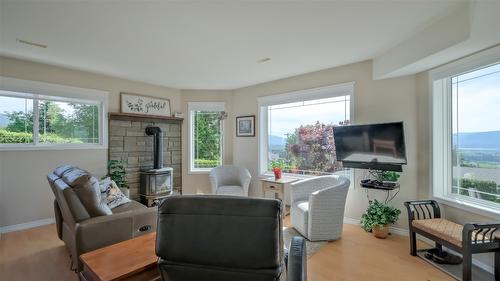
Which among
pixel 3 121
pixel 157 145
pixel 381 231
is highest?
pixel 3 121

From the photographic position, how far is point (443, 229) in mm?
2379

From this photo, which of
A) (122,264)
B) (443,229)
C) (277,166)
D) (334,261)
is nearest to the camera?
(122,264)

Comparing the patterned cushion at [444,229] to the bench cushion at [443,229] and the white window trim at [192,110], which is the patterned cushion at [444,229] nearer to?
the bench cushion at [443,229]

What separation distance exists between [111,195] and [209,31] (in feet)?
7.64

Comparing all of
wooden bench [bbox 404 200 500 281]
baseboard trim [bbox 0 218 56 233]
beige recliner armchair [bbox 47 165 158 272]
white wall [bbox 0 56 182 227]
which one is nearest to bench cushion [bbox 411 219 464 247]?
wooden bench [bbox 404 200 500 281]

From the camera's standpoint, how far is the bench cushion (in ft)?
7.18

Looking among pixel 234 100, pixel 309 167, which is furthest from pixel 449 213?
pixel 234 100

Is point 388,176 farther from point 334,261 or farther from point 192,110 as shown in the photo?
point 192,110

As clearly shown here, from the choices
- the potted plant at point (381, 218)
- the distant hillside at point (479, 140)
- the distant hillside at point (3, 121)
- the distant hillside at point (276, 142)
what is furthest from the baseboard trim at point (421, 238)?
the distant hillside at point (3, 121)

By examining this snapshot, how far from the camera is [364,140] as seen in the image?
332 cm

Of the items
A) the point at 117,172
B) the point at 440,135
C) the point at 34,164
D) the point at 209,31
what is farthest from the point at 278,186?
the point at 34,164

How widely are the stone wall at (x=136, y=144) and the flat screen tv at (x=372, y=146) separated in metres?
3.32

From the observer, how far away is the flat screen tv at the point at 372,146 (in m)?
3.02

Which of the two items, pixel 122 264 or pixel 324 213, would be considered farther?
pixel 324 213
